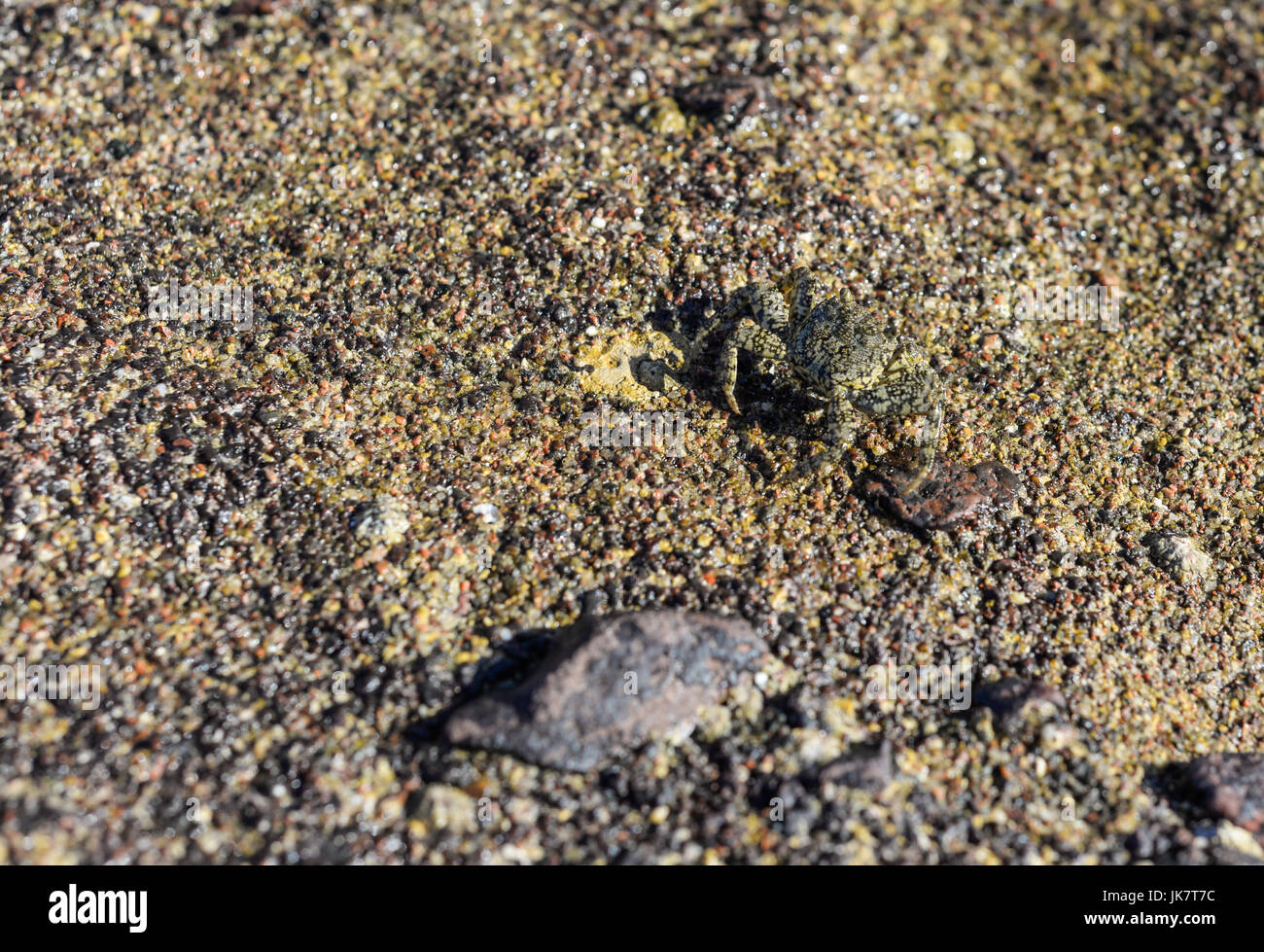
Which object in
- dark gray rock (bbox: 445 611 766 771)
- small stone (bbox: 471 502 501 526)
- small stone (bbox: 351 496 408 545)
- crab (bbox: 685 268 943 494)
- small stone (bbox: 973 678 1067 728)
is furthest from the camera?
crab (bbox: 685 268 943 494)

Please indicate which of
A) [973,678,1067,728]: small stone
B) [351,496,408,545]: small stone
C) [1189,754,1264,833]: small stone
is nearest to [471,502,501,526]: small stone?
[351,496,408,545]: small stone

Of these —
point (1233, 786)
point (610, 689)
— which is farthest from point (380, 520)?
point (1233, 786)

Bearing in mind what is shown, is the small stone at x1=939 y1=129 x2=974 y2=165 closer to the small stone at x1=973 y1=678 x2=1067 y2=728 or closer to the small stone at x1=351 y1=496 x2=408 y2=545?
the small stone at x1=973 y1=678 x2=1067 y2=728

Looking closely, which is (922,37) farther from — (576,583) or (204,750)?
(204,750)

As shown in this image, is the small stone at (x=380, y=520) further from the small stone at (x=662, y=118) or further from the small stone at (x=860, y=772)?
the small stone at (x=662, y=118)

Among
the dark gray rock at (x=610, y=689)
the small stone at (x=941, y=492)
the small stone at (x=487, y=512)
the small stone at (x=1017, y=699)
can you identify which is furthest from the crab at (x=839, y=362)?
the small stone at (x=487, y=512)
